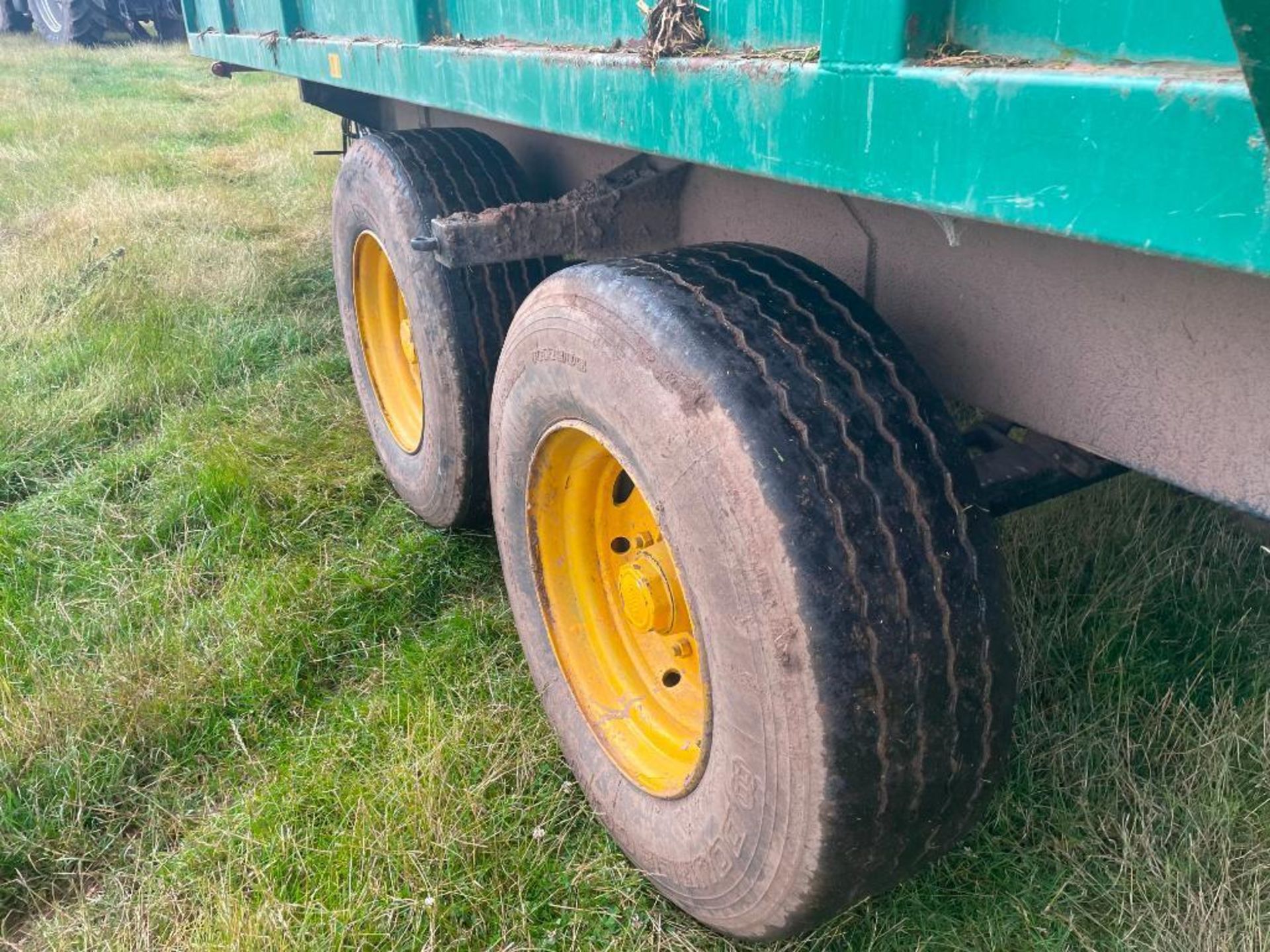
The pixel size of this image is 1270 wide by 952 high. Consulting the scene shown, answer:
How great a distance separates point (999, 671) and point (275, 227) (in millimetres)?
6435

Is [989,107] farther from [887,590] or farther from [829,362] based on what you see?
[887,590]

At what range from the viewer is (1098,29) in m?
0.90

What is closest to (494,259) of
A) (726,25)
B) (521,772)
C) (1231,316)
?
(726,25)

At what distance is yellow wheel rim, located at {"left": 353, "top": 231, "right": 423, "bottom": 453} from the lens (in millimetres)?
3314

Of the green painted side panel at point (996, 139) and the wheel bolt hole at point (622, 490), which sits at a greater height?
the green painted side panel at point (996, 139)

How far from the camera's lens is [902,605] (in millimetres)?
1343

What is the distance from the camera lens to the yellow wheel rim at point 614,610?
189 cm

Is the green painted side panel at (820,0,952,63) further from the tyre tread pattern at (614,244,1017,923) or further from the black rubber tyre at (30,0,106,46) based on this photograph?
the black rubber tyre at (30,0,106,46)

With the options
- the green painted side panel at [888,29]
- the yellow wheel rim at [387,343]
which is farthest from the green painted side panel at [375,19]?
the green painted side panel at [888,29]

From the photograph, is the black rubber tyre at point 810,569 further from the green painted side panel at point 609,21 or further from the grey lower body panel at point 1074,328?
the green painted side panel at point 609,21

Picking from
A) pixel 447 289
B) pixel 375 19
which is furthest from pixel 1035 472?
pixel 375 19

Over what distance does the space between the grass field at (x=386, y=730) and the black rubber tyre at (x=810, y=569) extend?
44 centimetres

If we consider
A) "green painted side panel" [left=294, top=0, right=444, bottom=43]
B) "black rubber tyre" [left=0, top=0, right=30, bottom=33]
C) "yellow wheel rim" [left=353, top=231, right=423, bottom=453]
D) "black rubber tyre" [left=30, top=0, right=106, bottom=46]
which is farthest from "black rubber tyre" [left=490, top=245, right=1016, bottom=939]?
"black rubber tyre" [left=0, top=0, right=30, bottom=33]

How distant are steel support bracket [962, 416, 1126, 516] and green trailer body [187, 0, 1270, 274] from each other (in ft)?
2.69
